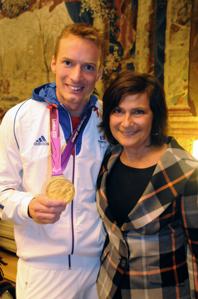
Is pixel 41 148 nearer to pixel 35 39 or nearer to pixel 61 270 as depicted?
pixel 61 270

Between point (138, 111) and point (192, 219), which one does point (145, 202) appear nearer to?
point (192, 219)

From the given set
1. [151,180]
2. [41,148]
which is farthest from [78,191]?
[151,180]

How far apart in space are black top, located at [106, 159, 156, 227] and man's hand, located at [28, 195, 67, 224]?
36 centimetres

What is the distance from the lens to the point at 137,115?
2184 mm

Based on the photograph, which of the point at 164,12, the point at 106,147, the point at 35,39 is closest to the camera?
the point at 106,147

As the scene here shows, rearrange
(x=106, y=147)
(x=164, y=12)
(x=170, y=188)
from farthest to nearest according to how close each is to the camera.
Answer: (x=164, y=12) < (x=106, y=147) < (x=170, y=188)

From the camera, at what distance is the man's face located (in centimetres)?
231

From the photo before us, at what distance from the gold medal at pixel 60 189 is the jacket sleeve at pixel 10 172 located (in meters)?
0.21

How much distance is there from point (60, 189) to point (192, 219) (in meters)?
0.73

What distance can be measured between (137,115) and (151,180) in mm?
400

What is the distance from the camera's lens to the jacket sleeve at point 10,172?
2.22m

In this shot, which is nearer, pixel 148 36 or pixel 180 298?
pixel 180 298

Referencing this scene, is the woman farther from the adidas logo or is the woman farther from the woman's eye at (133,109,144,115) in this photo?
the adidas logo

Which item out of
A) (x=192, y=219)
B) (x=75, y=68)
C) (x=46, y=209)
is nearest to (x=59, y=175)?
(x=46, y=209)
